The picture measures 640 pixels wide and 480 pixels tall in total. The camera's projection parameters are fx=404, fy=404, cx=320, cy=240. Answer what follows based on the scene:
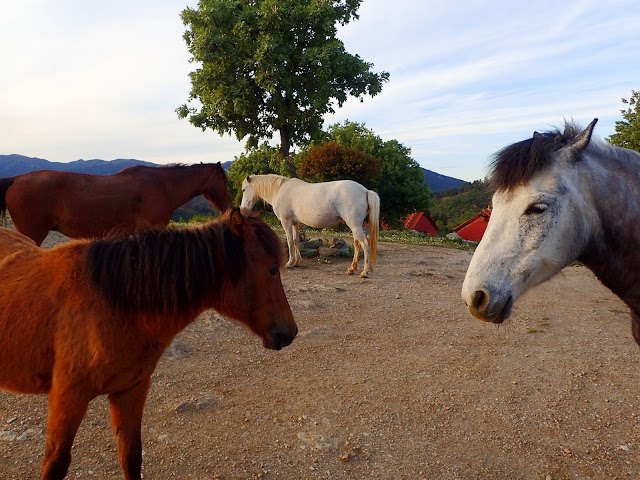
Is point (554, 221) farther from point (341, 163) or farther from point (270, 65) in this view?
point (341, 163)

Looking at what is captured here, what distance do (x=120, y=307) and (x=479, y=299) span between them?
178 centimetres

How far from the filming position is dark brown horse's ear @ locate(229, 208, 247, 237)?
7.31ft

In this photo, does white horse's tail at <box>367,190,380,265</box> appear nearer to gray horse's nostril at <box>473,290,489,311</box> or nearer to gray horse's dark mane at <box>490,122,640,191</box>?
gray horse's dark mane at <box>490,122,640,191</box>

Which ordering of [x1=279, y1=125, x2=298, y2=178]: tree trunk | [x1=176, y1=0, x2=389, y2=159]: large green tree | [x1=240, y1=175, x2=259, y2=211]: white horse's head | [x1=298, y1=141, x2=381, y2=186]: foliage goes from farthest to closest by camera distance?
[x1=298, y1=141, x2=381, y2=186]: foliage < [x1=279, y1=125, x2=298, y2=178]: tree trunk < [x1=176, y1=0, x2=389, y2=159]: large green tree < [x1=240, y1=175, x2=259, y2=211]: white horse's head

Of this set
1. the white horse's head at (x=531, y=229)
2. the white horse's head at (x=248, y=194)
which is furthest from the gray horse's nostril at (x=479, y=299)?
the white horse's head at (x=248, y=194)

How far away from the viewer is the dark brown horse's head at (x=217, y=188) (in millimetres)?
6932

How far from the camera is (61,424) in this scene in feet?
6.26

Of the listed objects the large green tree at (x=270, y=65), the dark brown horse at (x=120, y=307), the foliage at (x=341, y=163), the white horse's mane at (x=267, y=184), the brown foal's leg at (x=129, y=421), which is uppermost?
the large green tree at (x=270, y=65)

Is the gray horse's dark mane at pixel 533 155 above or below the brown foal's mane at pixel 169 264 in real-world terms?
above

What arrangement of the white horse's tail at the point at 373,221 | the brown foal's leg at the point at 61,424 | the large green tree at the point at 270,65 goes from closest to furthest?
the brown foal's leg at the point at 61,424, the white horse's tail at the point at 373,221, the large green tree at the point at 270,65

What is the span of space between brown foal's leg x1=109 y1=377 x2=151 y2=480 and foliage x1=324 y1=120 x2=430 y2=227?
21.3m

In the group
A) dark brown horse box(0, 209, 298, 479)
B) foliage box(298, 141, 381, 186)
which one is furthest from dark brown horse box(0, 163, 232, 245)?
foliage box(298, 141, 381, 186)

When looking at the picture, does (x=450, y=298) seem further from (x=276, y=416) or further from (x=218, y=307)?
(x=218, y=307)

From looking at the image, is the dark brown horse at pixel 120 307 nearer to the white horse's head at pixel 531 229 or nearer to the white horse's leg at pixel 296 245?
the white horse's head at pixel 531 229
